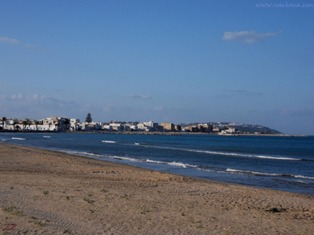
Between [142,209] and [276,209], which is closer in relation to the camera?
[142,209]

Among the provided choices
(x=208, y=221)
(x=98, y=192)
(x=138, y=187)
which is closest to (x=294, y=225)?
(x=208, y=221)

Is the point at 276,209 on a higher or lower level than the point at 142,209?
lower

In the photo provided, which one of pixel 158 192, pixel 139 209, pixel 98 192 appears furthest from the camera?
pixel 158 192

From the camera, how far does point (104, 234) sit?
8.99 metres

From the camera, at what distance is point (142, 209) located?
12.0 m

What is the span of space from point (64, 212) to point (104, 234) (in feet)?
7.53

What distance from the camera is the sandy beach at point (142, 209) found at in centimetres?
970

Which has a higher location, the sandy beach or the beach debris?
the sandy beach

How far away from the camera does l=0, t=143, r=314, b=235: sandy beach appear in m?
9.70

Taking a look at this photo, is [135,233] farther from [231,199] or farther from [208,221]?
[231,199]

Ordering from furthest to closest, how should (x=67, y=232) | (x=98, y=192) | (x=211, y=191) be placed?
1. (x=211, y=191)
2. (x=98, y=192)
3. (x=67, y=232)

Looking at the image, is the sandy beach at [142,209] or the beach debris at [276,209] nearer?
the sandy beach at [142,209]

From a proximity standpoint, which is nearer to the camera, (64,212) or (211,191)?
(64,212)

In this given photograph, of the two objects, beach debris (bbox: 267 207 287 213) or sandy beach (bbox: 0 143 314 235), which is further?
beach debris (bbox: 267 207 287 213)
